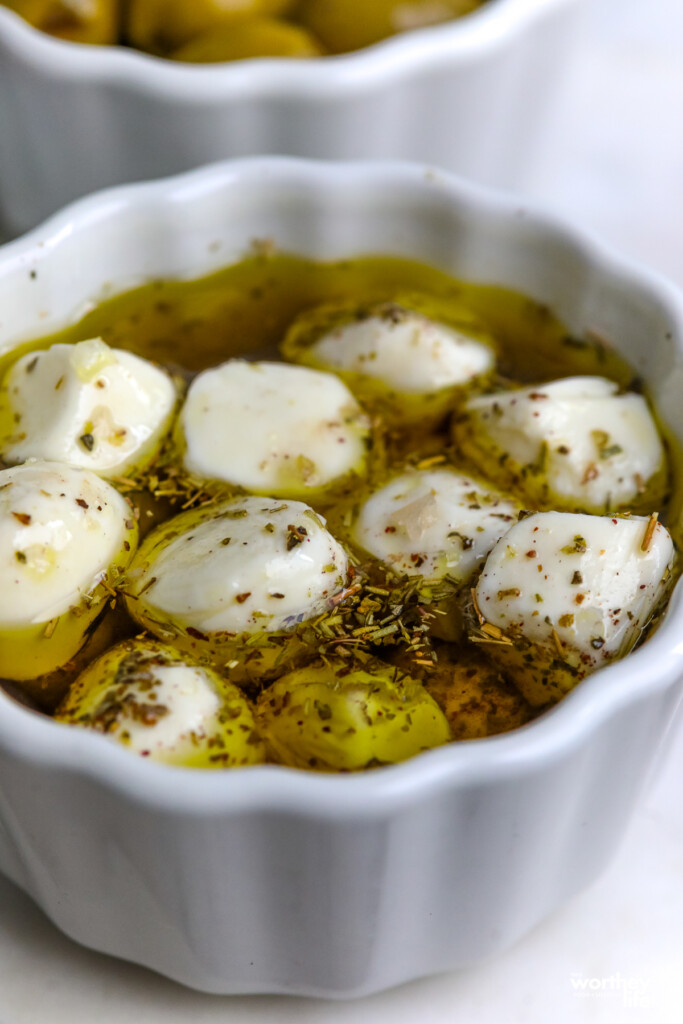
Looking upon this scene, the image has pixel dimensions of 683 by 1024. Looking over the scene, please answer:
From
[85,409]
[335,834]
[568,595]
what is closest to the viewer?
[335,834]

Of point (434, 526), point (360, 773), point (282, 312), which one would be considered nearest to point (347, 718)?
point (360, 773)

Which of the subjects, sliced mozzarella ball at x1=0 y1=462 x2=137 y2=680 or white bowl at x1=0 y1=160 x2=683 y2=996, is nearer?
white bowl at x1=0 y1=160 x2=683 y2=996

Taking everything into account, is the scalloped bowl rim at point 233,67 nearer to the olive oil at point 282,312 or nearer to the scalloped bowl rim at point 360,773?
the olive oil at point 282,312

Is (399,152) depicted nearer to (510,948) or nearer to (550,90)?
(550,90)

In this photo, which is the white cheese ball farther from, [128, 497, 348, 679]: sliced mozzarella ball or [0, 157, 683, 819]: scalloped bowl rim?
[0, 157, 683, 819]: scalloped bowl rim

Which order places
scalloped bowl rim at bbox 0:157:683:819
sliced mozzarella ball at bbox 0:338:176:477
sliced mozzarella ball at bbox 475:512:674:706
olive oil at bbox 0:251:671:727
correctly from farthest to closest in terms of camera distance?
1. olive oil at bbox 0:251:671:727
2. sliced mozzarella ball at bbox 0:338:176:477
3. sliced mozzarella ball at bbox 475:512:674:706
4. scalloped bowl rim at bbox 0:157:683:819

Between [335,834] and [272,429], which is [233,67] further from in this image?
[335,834]

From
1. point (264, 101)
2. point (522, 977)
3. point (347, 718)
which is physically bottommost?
point (522, 977)

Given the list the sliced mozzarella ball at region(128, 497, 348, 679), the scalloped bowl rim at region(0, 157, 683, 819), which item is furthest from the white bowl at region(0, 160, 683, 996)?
the sliced mozzarella ball at region(128, 497, 348, 679)
